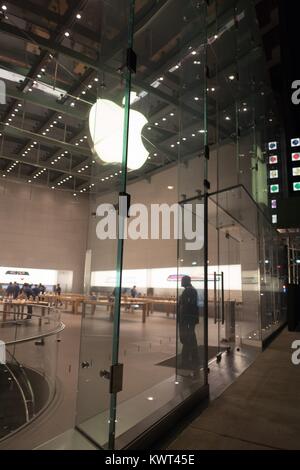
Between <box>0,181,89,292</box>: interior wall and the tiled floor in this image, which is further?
<box>0,181,89,292</box>: interior wall

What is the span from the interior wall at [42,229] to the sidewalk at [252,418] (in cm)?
1993

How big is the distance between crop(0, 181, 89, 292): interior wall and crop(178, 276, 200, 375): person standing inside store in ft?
65.0

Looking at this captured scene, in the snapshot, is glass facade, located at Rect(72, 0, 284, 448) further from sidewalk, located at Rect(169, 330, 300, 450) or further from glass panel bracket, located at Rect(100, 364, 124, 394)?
sidewalk, located at Rect(169, 330, 300, 450)

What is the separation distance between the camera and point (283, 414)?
294cm

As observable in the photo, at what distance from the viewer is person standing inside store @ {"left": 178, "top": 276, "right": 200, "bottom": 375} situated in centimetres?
361

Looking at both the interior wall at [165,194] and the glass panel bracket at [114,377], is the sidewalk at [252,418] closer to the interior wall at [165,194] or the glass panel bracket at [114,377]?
the glass panel bracket at [114,377]

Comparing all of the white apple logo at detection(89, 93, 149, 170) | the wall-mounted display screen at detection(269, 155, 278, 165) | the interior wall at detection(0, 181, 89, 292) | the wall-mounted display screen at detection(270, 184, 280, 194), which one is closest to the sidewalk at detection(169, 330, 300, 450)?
the white apple logo at detection(89, 93, 149, 170)

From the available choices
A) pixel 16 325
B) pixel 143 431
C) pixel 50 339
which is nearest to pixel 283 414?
pixel 143 431

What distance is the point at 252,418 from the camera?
2.79m

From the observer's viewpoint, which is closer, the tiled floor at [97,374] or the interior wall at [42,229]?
the tiled floor at [97,374]

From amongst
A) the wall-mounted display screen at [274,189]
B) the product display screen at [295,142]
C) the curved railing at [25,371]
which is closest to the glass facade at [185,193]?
the product display screen at [295,142]

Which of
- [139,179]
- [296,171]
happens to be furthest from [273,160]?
[139,179]

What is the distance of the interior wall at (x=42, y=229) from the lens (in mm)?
21250

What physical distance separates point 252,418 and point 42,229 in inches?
854
